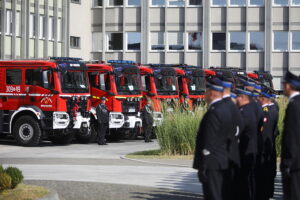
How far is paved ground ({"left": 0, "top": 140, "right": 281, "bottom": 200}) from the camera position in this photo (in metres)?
16.0

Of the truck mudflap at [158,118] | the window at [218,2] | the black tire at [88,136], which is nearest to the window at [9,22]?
the black tire at [88,136]

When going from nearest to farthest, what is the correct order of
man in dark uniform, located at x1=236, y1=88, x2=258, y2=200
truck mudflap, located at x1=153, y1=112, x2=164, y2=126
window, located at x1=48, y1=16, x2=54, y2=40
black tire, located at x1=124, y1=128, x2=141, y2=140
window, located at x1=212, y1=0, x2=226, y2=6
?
1. man in dark uniform, located at x1=236, y1=88, x2=258, y2=200
2. truck mudflap, located at x1=153, y1=112, x2=164, y2=126
3. black tire, located at x1=124, y1=128, x2=141, y2=140
4. window, located at x1=48, y1=16, x2=54, y2=40
5. window, located at x1=212, y1=0, x2=226, y2=6

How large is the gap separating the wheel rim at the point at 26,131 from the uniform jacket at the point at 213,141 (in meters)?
18.8

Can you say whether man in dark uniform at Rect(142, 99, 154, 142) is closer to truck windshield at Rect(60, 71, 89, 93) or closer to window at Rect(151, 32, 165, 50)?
truck windshield at Rect(60, 71, 89, 93)

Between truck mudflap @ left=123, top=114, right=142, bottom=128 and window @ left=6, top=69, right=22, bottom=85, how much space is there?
177 inches

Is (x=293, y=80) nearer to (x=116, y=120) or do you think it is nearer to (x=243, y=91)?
(x=243, y=91)

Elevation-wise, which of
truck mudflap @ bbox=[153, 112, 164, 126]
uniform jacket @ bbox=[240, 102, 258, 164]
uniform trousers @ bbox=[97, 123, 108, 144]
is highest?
uniform jacket @ bbox=[240, 102, 258, 164]

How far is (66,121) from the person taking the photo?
2884 cm

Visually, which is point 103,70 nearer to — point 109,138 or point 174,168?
point 109,138

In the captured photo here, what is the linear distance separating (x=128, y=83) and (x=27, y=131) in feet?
15.3

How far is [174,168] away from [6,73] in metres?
10.00

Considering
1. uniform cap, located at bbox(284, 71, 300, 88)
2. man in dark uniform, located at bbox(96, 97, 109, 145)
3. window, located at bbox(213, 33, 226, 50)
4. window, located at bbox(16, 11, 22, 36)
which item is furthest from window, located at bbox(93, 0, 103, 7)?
uniform cap, located at bbox(284, 71, 300, 88)

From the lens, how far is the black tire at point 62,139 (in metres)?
30.6

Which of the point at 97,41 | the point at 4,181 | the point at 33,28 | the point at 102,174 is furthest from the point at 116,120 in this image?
the point at 97,41
